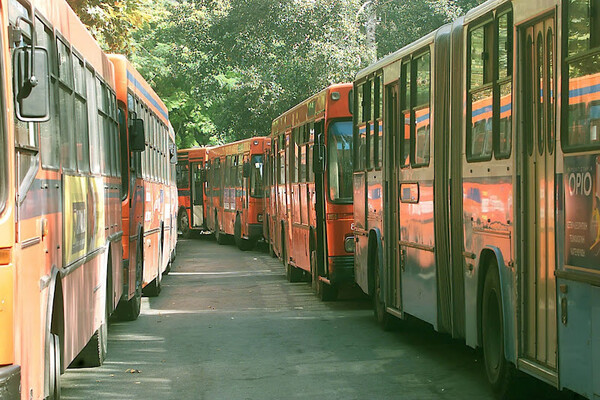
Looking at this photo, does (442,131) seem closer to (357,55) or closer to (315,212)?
(315,212)

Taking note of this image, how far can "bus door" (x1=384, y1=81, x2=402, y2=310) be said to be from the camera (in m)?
12.4

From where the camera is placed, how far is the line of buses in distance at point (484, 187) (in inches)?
272

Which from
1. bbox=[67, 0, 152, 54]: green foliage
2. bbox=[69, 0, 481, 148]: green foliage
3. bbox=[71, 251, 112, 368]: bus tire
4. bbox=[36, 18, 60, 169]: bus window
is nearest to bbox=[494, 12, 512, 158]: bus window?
bbox=[36, 18, 60, 169]: bus window

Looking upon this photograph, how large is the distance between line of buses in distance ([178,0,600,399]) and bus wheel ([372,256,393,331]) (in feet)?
0.09

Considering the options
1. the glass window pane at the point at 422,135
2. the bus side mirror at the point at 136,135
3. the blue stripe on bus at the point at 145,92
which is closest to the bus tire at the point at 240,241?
the blue stripe on bus at the point at 145,92

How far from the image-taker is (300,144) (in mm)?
18797

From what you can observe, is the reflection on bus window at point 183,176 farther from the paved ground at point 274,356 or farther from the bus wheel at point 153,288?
the paved ground at point 274,356

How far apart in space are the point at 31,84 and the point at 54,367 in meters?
2.51

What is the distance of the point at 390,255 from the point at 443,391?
356 cm

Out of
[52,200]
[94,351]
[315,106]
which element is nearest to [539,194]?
[52,200]

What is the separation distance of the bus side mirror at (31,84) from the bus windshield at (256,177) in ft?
80.4

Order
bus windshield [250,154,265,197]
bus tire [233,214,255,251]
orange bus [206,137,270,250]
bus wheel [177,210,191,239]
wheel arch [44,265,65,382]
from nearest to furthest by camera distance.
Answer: wheel arch [44,265,65,382] < bus windshield [250,154,265,197] < orange bus [206,137,270,250] < bus tire [233,214,255,251] < bus wheel [177,210,191,239]

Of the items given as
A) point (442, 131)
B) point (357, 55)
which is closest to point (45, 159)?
point (442, 131)

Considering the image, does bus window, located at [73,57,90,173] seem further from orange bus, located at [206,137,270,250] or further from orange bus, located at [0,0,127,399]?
orange bus, located at [206,137,270,250]
